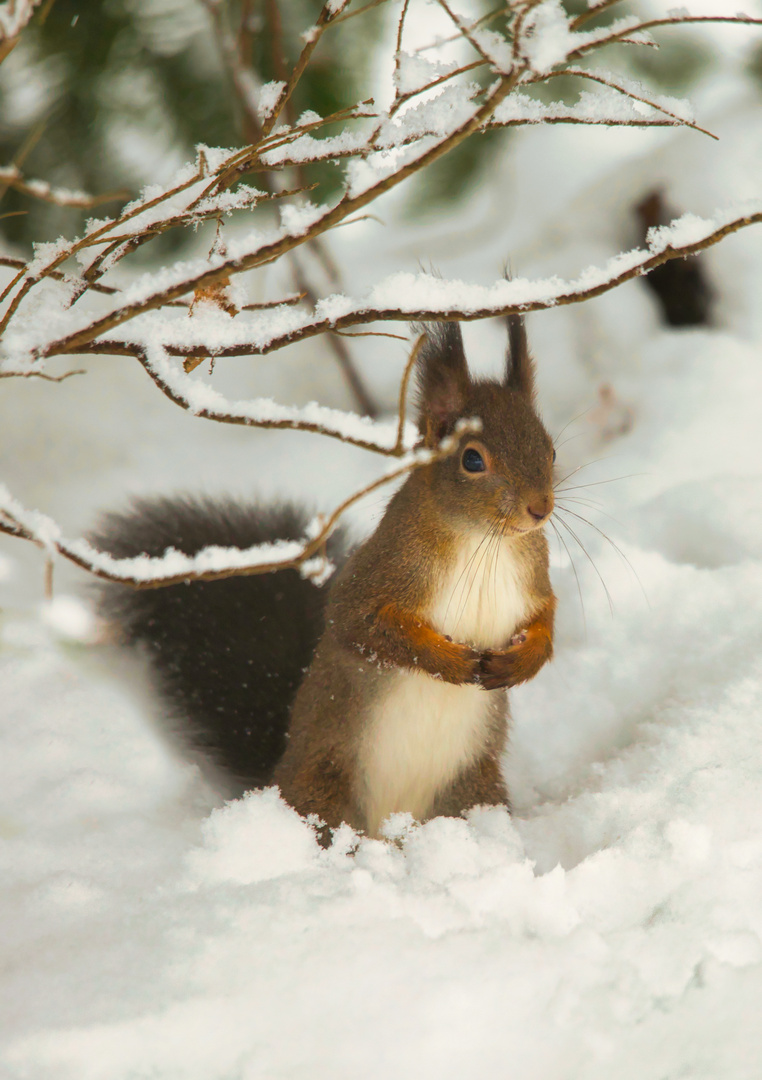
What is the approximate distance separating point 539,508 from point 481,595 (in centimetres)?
14

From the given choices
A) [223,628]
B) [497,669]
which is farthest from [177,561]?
[223,628]

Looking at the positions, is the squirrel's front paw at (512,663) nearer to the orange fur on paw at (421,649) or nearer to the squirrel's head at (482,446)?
the orange fur on paw at (421,649)

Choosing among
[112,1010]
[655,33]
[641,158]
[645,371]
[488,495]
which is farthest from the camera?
[641,158]

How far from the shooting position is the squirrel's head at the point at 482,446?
3.17ft

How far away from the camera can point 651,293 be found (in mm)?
2121

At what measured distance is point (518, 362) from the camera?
112cm

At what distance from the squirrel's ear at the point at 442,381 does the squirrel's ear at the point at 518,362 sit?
9cm

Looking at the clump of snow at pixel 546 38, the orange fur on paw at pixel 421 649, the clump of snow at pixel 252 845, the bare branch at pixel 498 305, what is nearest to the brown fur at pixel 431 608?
the orange fur on paw at pixel 421 649

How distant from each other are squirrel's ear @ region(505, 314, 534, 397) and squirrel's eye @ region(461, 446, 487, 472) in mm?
165

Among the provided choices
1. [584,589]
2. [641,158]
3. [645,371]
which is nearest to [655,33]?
[641,158]

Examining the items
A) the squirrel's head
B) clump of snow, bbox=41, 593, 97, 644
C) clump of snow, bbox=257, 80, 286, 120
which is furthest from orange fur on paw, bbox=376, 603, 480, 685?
clump of snow, bbox=257, 80, 286, 120

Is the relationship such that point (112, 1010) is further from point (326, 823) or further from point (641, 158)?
point (641, 158)

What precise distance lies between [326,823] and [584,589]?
25.1 inches

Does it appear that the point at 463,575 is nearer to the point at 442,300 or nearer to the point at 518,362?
the point at 518,362
